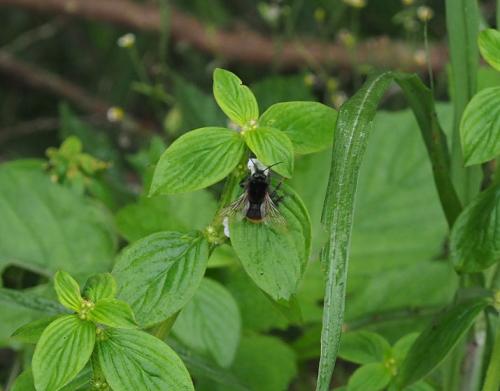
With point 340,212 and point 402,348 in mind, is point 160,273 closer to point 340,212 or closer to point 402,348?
point 340,212

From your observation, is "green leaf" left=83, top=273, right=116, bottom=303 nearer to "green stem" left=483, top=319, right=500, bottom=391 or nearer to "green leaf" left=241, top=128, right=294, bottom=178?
"green leaf" left=241, top=128, right=294, bottom=178

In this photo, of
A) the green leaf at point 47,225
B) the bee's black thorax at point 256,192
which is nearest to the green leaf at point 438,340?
the bee's black thorax at point 256,192

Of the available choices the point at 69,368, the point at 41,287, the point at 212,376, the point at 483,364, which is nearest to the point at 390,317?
the point at 483,364

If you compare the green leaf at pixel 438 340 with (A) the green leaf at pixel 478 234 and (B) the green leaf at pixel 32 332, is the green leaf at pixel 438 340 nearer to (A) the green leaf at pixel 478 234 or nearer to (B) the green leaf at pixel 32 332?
(A) the green leaf at pixel 478 234

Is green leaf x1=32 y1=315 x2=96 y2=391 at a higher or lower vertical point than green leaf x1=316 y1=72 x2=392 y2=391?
lower

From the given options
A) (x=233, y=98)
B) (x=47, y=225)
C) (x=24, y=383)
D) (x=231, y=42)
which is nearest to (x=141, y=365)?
(x=24, y=383)

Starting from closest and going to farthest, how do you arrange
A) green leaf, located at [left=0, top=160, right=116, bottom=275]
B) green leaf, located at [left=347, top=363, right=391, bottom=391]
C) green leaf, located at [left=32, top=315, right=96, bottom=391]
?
1. green leaf, located at [left=32, top=315, right=96, bottom=391]
2. green leaf, located at [left=347, top=363, right=391, bottom=391]
3. green leaf, located at [left=0, top=160, right=116, bottom=275]

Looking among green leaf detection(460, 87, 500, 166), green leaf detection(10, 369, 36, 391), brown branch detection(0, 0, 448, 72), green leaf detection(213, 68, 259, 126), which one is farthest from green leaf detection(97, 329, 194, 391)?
brown branch detection(0, 0, 448, 72)
